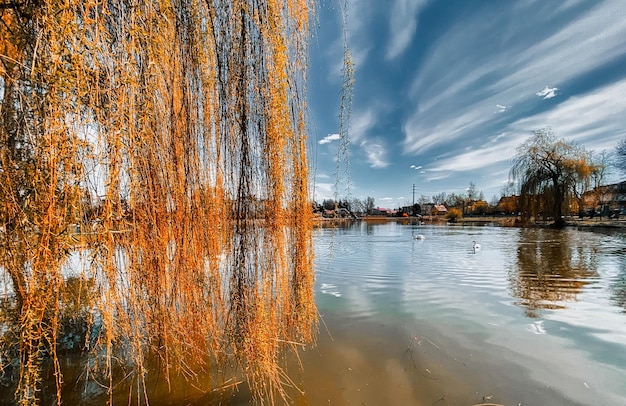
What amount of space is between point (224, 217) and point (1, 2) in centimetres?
155

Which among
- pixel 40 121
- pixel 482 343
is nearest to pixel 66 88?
pixel 40 121

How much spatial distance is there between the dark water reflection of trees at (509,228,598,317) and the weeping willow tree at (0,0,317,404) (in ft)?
14.7

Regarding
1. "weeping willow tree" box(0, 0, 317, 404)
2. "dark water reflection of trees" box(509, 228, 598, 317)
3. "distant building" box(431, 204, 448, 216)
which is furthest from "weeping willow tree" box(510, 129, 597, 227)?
"distant building" box(431, 204, 448, 216)

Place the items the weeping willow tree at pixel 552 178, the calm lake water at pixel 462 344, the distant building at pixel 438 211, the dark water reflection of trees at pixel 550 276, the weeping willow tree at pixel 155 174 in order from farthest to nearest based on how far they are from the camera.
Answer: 1. the distant building at pixel 438 211
2. the weeping willow tree at pixel 552 178
3. the dark water reflection of trees at pixel 550 276
4. the calm lake water at pixel 462 344
5. the weeping willow tree at pixel 155 174

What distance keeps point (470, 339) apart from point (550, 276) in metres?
4.53

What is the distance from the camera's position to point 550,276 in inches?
253

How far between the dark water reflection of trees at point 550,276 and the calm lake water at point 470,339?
34mm

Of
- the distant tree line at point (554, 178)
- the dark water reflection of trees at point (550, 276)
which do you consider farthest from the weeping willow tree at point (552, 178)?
the dark water reflection of trees at point (550, 276)

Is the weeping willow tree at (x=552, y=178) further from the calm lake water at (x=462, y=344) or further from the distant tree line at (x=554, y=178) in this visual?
the calm lake water at (x=462, y=344)

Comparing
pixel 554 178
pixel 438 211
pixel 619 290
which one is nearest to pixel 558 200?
pixel 554 178

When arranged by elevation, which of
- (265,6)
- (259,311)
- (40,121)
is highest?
(265,6)

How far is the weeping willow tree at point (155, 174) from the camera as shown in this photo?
44.4 inches

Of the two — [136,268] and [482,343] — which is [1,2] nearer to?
[136,268]

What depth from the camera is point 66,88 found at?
42.3 inches
